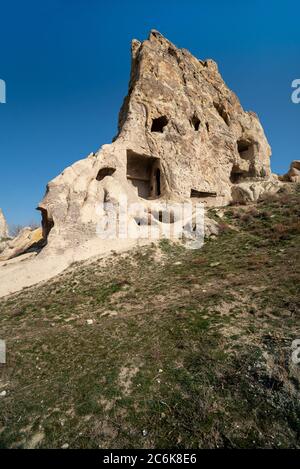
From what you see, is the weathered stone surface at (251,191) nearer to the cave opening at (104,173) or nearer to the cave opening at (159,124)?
the cave opening at (159,124)

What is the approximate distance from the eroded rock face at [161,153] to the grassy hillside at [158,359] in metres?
5.15

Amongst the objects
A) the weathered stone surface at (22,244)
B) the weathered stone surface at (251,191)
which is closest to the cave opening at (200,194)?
the weathered stone surface at (251,191)

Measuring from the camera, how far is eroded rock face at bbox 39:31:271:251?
15656mm

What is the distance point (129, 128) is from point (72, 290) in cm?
1267

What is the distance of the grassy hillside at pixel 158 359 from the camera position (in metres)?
4.82

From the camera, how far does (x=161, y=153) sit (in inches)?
808

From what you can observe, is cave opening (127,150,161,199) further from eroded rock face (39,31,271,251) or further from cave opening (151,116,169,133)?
cave opening (151,116,169,133)

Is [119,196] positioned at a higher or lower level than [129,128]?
lower

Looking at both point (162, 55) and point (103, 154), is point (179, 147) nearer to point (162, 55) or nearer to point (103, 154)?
point (103, 154)

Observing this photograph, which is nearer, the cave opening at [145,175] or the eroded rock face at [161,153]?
the eroded rock face at [161,153]

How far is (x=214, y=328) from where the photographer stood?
289 inches

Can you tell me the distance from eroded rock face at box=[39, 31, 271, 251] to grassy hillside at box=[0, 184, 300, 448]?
5.15 metres

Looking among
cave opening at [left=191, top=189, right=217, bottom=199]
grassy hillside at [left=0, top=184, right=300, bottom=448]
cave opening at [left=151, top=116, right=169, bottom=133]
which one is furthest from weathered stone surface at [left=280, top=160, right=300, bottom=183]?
grassy hillside at [left=0, top=184, right=300, bottom=448]
